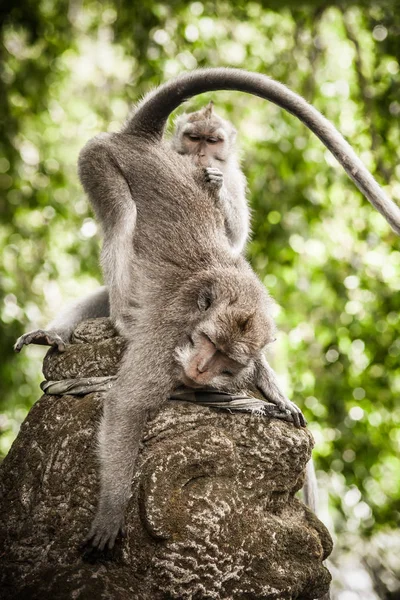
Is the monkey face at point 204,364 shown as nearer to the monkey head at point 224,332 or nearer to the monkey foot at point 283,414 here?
the monkey head at point 224,332

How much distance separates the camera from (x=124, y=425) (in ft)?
13.2

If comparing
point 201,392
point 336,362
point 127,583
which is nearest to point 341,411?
point 336,362

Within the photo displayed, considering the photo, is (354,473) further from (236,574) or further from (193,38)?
(193,38)

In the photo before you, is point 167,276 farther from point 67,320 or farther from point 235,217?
point 235,217

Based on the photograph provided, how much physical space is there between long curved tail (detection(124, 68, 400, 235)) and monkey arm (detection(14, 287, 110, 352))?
4.10 ft

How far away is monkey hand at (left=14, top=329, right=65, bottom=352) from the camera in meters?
4.82

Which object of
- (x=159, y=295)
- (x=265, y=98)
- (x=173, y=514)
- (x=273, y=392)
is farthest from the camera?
(x=265, y=98)

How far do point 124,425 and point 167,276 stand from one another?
976 mm

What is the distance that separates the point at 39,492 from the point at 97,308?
1.72 meters

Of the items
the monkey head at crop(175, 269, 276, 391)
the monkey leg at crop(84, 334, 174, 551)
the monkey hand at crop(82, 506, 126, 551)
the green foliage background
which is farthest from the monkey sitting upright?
the green foliage background

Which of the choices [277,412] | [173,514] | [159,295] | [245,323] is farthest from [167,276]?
[173,514]

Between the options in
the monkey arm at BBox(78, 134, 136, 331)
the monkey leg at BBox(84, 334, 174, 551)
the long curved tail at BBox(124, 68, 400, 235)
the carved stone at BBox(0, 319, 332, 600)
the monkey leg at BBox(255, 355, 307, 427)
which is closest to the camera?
the carved stone at BBox(0, 319, 332, 600)

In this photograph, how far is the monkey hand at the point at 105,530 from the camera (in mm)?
3797

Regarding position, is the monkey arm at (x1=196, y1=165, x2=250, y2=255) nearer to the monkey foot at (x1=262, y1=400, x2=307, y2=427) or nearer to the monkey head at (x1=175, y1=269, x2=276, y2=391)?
the monkey head at (x1=175, y1=269, x2=276, y2=391)
